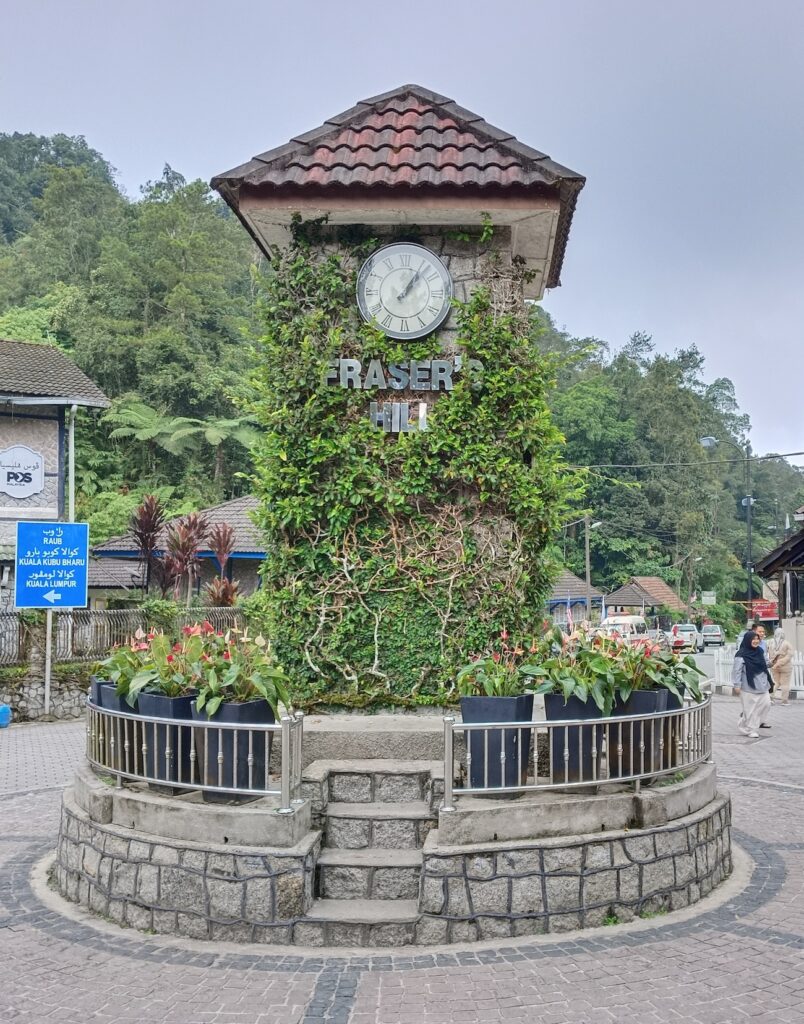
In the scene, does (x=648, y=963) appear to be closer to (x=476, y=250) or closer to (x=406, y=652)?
(x=406, y=652)

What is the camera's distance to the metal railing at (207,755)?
6.11 m

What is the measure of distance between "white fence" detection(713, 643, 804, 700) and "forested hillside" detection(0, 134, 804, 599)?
5.43 m

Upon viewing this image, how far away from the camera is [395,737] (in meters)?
7.05

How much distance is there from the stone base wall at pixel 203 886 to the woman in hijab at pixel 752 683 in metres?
10.4

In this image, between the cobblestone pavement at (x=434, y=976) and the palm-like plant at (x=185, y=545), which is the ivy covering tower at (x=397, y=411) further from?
the palm-like plant at (x=185, y=545)

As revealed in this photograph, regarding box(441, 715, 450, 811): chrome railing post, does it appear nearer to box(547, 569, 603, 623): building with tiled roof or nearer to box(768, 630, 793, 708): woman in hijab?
box(768, 630, 793, 708): woman in hijab

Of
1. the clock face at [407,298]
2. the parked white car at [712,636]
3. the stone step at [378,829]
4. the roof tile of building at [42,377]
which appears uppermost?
the roof tile of building at [42,377]

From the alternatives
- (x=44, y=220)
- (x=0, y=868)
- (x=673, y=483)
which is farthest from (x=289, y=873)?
(x=673, y=483)

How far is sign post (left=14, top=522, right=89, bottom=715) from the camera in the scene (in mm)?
16688

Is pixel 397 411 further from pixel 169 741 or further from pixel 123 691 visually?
pixel 169 741

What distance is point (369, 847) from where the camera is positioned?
21.2ft

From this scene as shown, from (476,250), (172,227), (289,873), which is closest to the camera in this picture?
(289,873)

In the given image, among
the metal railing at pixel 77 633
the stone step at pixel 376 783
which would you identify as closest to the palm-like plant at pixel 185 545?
the metal railing at pixel 77 633

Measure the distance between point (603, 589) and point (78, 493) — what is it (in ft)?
120
